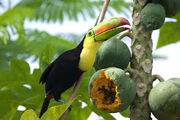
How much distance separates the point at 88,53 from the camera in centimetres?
222

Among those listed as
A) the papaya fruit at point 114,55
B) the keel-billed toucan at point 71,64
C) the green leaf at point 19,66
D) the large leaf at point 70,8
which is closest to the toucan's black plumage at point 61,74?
the keel-billed toucan at point 71,64

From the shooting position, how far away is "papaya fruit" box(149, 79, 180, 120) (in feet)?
4.87

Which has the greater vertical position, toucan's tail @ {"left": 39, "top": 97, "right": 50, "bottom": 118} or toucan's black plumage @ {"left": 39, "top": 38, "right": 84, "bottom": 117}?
toucan's black plumage @ {"left": 39, "top": 38, "right": 84, "bottom": 117}

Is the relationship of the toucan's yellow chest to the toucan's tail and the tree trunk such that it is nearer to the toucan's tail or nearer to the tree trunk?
the toucan's tail

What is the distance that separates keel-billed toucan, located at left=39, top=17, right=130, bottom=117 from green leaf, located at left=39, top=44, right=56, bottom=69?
40 millimetres

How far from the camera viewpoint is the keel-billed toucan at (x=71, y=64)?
7.06 ft

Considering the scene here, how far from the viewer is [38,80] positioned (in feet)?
7.88

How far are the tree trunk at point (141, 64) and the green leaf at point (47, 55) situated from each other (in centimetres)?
75

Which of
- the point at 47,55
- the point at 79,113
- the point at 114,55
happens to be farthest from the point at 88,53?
the point at 114,55

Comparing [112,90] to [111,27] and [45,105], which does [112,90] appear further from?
[45,105]

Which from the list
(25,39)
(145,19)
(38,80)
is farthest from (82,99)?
(25,39)

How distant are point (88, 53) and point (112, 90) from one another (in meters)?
0.65

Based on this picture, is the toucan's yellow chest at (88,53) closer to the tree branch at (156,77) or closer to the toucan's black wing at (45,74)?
the toucan's black wing at (45,74)

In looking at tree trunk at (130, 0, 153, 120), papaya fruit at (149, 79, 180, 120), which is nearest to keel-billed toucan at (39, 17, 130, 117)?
tree trunk at (130, 0, 153, 120)
